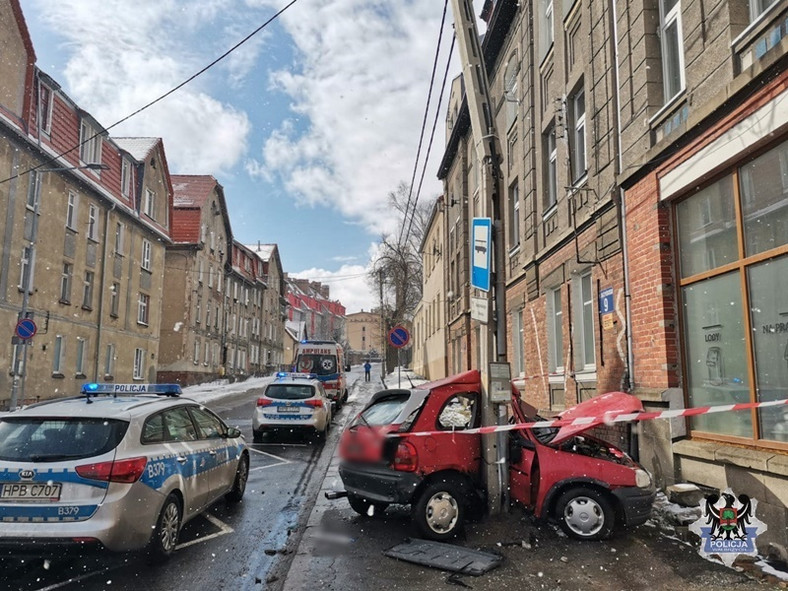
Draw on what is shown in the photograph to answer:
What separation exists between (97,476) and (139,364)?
90.0 ft

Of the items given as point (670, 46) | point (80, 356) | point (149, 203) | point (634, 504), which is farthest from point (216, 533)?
point (149, 203)

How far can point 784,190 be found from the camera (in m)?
5.37

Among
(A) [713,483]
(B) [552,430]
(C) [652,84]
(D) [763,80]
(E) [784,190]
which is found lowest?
(A) [713,483]

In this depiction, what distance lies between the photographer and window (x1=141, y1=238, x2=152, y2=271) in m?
30.4

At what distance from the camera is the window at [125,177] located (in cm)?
2806

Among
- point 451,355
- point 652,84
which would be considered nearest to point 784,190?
point 652,84

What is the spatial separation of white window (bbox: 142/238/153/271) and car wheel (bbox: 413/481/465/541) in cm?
2790

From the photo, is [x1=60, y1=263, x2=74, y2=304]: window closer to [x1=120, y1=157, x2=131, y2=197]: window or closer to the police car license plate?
[x1=120, y1=157, x2=131, y2=197]: window

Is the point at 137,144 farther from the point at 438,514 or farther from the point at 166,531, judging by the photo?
the point at 438,514

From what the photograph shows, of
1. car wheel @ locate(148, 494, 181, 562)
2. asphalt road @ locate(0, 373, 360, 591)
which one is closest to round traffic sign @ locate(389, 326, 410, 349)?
asphalt road @ locate(0, 373, 360, 591)

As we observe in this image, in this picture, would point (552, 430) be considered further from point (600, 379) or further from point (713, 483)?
point (600, 379)

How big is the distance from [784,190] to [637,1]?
13.2ft

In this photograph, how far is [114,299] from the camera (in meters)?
27.1

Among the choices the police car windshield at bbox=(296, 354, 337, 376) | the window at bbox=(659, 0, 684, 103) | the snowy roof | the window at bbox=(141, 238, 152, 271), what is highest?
the snowy roof
